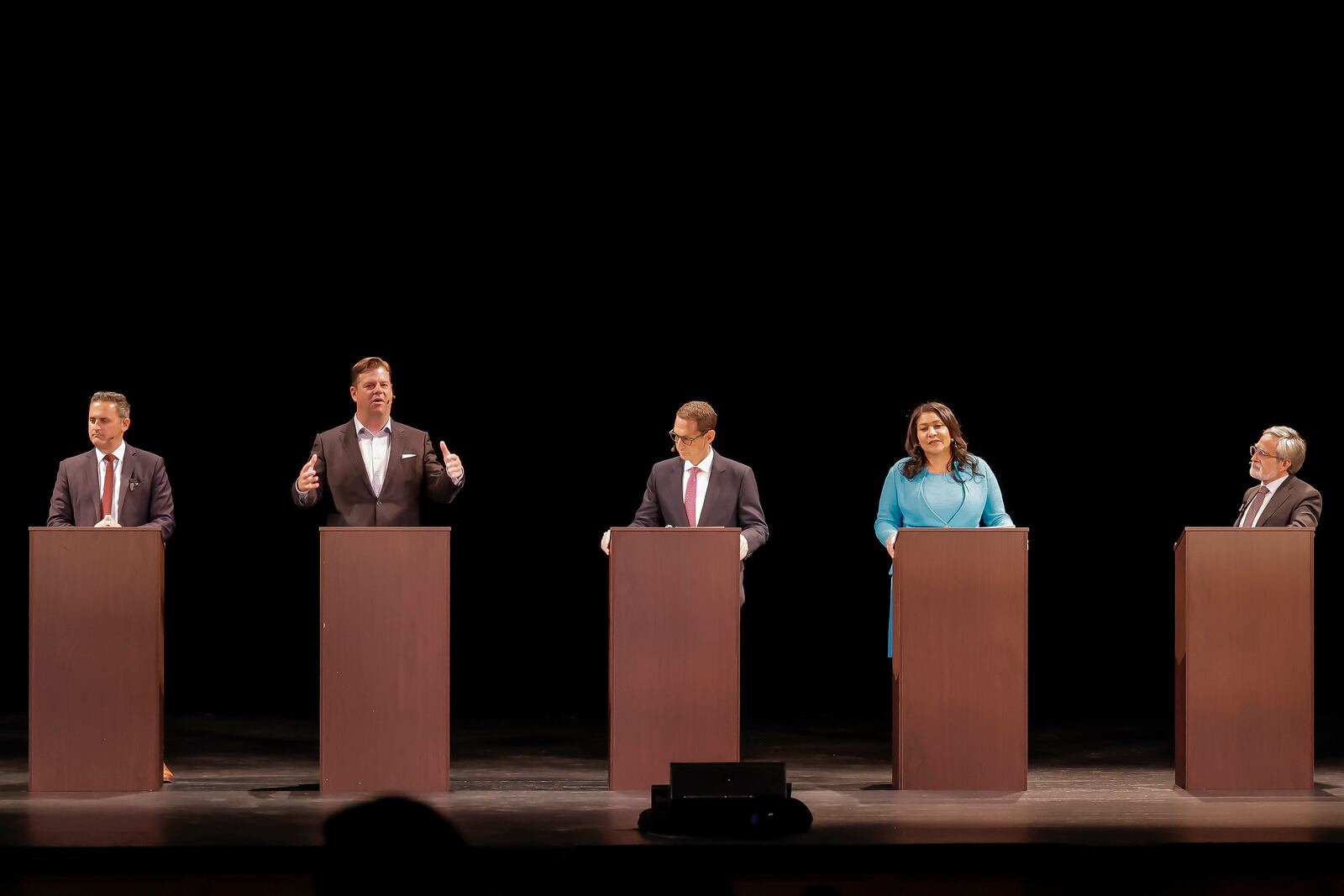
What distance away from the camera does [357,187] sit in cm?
684

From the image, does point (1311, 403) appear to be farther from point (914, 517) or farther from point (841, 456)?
point (914, 517)

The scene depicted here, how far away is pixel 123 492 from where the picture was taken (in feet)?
16.7

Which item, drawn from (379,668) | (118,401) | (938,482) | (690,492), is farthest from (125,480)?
(938,482)

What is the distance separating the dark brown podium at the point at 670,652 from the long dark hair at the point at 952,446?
707 millimetres

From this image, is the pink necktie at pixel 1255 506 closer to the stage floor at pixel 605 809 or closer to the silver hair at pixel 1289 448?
the silver hair at pixel 1289 448

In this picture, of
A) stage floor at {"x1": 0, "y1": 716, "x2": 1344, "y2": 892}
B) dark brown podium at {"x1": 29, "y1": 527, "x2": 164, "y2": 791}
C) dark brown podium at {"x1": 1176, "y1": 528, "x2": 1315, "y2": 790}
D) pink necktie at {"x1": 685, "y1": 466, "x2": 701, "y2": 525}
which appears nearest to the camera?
stage floor at {"x1": 0, "y1": 716, "x2": 1344, "y2": 892}

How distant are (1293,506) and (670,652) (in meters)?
1.92

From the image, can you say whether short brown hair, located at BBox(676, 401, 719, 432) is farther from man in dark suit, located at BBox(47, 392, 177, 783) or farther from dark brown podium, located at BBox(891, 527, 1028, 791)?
man in dark suit, located at BBox(47, 392, 177, 783)

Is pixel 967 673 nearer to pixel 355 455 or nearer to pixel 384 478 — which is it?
pixel 384 478

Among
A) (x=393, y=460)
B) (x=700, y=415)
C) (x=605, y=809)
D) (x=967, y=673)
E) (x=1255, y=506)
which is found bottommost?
(x=605, y=809)

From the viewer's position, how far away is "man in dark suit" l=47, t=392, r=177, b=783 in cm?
509

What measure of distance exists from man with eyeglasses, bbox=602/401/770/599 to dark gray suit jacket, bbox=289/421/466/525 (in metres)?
0.71

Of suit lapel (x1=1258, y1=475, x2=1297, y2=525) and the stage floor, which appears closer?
the stage floor

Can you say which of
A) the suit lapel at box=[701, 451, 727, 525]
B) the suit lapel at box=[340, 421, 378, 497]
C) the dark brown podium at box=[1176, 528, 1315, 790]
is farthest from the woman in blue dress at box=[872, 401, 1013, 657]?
the suit lapel at box=[340, 421, 378, 497]
